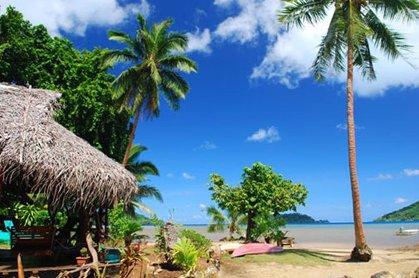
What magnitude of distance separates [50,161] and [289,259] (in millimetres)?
10072

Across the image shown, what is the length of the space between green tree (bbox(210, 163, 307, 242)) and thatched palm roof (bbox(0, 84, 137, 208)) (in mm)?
13025

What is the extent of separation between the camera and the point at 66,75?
23.4 metres

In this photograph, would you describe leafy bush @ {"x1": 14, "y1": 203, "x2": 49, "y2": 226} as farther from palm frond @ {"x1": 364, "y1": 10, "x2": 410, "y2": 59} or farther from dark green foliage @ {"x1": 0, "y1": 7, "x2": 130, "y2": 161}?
palm frond @ {"x1": 364, "y1": 10, "x2": 410, "y2": 59}

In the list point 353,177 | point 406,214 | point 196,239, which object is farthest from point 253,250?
point 406,214

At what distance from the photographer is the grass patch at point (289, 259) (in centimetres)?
1700

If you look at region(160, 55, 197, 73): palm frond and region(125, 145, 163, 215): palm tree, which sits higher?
region(160, 55, 197, 73): palm frond

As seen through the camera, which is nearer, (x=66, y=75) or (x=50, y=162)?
(x=50, y=162)

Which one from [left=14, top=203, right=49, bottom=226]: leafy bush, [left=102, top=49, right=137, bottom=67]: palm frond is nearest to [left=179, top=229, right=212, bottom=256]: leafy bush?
[left=14, top=203, right=49, bottom=226]: leafy bush

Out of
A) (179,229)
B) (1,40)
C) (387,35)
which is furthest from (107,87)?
(387,35)

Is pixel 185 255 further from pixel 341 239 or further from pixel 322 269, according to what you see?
pixel 341 239

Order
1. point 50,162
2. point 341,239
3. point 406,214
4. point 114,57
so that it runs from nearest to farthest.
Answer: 1. point 50,162
2. point 114,57
3. point 341,239
4. point 406,214

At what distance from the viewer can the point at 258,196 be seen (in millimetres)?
24016

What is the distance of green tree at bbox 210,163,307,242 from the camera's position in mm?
23875

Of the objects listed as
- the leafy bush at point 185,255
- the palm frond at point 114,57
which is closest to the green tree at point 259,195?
the palm frond at point 114,57
